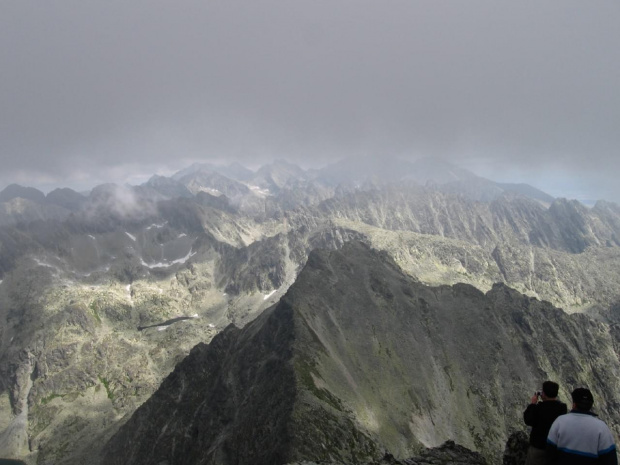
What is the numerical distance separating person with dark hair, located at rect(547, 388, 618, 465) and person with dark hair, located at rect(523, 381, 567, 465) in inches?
77.7

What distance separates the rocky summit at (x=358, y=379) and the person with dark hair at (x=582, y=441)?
256 feet

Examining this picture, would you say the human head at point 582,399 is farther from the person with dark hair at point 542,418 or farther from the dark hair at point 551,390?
the dark hair at point 551,390

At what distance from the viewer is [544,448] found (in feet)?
50.5

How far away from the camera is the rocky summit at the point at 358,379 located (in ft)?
318

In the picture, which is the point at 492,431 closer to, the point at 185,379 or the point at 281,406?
the point at 281,406

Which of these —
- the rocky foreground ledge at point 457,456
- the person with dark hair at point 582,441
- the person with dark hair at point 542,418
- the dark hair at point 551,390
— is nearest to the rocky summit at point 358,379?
the rocky foreground ledge at point 457,456

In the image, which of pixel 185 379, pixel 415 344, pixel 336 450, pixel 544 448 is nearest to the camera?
pixel 544 448

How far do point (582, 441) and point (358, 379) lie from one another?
130 metres

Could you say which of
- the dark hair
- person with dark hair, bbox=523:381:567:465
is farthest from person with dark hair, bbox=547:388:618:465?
the dark hair

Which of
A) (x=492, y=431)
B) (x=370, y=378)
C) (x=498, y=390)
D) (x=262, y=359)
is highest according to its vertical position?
(x=262, y=359)

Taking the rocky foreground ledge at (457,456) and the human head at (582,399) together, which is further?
the rocky foreground ledge at (457,456)

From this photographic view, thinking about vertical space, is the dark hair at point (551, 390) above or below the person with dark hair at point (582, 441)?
above

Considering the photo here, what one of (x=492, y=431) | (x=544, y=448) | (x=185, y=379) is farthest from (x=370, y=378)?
(x=544, y=448)

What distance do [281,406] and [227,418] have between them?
29.6 meters
